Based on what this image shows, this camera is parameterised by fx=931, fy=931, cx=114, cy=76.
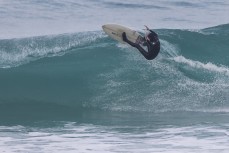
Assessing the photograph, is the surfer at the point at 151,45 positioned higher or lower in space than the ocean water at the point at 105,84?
higher

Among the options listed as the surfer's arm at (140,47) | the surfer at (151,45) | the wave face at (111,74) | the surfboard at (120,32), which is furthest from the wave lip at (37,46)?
the surfer at (151,45)

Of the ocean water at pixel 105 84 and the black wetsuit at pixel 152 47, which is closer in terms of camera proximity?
the black wetsuit at pixel 152 47

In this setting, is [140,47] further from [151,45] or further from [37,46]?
[37,46]

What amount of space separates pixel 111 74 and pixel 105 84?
64cm

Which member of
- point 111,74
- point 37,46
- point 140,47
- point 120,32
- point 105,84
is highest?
point 120,32

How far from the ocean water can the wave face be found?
2 cm

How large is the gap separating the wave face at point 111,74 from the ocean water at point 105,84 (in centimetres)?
2

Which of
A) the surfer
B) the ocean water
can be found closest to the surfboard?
the surfer

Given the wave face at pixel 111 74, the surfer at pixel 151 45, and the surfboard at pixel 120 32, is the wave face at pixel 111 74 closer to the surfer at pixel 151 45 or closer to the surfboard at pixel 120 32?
the surfboard at pixel 120 32

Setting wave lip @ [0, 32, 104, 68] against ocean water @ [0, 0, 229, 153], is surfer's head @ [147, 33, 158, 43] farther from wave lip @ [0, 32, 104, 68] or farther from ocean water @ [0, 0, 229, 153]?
wave lip @ [0, 32, 104, 68]

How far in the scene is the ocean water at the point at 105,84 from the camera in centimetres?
1448

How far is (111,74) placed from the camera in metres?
18.9

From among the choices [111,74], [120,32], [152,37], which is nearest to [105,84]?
[111,74]

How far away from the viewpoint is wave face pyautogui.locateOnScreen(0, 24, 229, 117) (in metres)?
17.6
